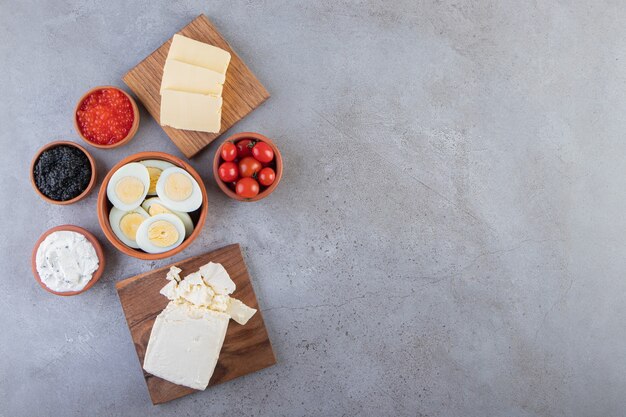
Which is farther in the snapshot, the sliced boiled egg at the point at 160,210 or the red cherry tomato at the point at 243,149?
the red cherry tomato at the point at 243,149

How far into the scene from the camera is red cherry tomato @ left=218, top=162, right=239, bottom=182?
80.3 inches

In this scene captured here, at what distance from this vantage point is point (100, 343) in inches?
87.2

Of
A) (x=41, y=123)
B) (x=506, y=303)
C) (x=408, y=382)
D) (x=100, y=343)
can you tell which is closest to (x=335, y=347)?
(x=408, y=382)

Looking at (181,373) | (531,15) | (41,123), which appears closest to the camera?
(181,373)

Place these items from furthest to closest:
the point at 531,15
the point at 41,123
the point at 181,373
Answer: the point at 531,15, the point at 41,123, the point at 181,373

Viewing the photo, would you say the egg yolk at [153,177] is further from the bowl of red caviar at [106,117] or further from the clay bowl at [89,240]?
the clay bowl at [89,240]

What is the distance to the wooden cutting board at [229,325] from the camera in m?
2.13

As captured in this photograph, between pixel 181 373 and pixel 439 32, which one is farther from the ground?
pixel 439 32

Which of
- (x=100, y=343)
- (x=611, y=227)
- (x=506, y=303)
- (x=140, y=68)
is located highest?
(x=140, y=68)

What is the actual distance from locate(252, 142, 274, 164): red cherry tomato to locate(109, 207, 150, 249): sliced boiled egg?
1.72ft

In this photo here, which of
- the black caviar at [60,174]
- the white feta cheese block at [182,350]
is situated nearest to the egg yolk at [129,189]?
the black caviar at [60,174]

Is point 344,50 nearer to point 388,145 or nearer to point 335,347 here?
point 388,145

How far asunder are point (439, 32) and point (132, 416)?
2329mm

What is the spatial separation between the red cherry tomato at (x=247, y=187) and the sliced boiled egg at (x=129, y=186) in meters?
0.38
